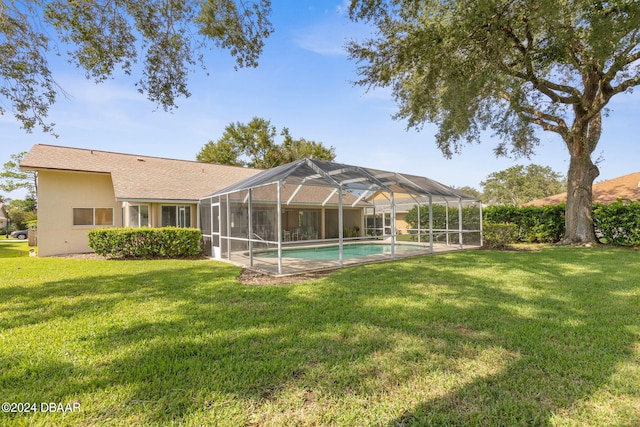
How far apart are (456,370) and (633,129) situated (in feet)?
84.6

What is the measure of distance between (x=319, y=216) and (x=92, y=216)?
40.1 ft

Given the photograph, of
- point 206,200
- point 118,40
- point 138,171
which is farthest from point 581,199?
point 138,171

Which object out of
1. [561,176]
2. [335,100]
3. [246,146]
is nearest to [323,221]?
[335,100]

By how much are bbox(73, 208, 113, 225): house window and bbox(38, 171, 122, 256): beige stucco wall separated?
6.9 inches

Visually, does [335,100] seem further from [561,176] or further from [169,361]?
[561,176]

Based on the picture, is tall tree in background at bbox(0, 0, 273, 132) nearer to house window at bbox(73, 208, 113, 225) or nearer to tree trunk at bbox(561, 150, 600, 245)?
house window at bbox(73, 208, 113, 225)

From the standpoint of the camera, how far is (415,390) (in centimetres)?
268

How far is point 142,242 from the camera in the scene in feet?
38.3

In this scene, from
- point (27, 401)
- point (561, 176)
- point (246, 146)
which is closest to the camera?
point (27, 401)

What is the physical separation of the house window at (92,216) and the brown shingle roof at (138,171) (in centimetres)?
201

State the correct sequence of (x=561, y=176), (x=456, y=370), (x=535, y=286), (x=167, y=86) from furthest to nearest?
(x=561, y=176), (x=167, y=86), (x=535, y=286), (x=456, y=370)

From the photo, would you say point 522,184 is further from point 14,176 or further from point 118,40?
point 14,176

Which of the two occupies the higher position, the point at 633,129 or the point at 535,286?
the point at 633,129

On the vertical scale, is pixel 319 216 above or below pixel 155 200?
below
